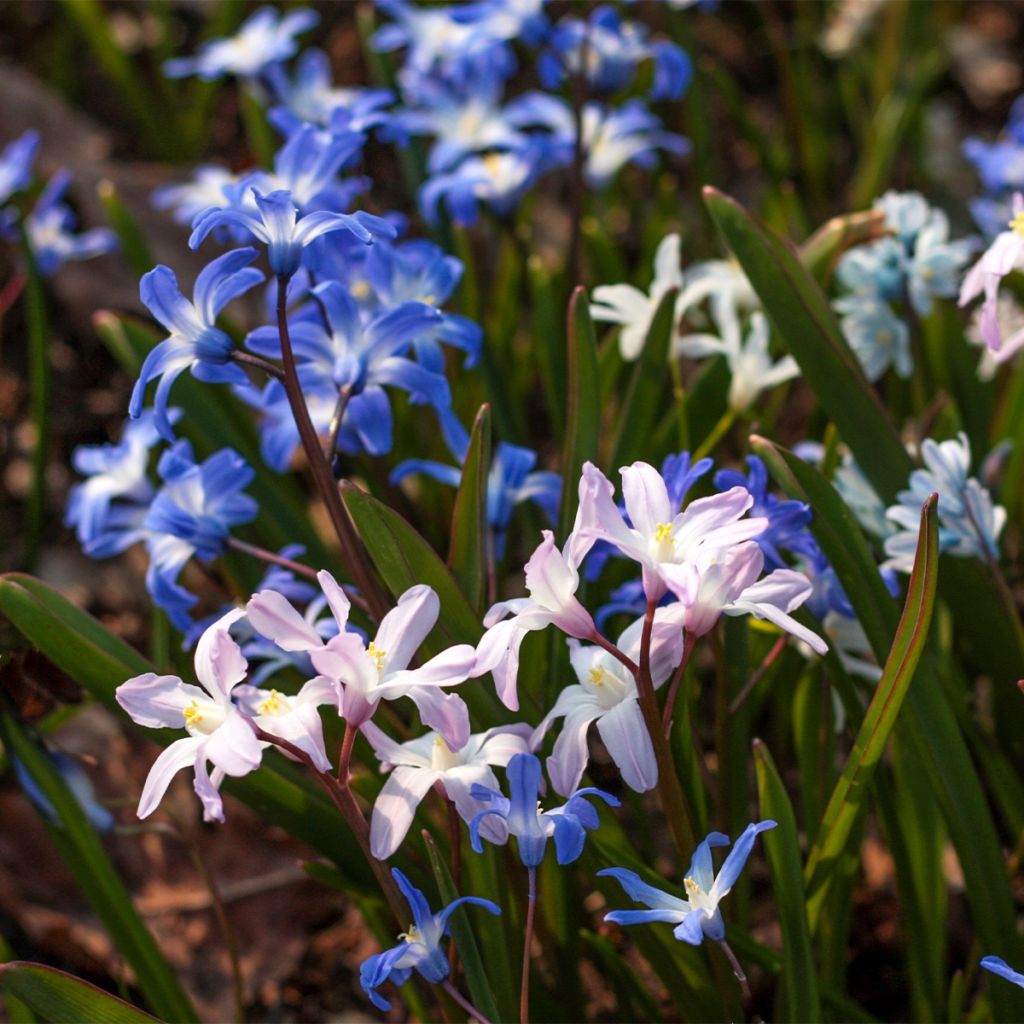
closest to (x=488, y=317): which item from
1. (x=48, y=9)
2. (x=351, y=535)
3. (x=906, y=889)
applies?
(x=351, y=535)

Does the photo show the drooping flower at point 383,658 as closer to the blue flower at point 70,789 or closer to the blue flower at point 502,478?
the blue flower at point 502,478

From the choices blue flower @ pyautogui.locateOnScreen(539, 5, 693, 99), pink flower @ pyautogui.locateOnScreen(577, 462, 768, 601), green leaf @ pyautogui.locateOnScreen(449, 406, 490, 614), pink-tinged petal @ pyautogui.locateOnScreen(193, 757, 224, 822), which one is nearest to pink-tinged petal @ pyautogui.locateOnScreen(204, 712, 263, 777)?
pink-tinged petal @ pyautogui.locateOnScreen(193, 757, 224, 822)

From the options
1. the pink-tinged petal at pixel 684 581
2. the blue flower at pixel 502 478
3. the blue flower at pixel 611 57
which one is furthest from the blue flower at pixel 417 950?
the blue flower at pixel 611 57

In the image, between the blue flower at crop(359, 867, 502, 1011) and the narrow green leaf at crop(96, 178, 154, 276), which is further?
the narrow green leaf at crop(96, 178, 154, 276)

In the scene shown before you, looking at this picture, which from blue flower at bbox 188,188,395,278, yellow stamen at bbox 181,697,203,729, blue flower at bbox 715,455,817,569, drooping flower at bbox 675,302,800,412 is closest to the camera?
yellow stamen at bbox 181,697,203,729

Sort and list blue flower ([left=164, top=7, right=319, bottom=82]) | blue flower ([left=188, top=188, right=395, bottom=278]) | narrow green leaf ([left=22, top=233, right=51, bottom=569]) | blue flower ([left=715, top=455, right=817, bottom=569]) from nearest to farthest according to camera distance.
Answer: blue flower ([left=188, top=188, right=395, bottom=278]) < blue flower ([left=715, top=455, right=817, bottom=569]) < narrow green leaf ([left=22, top=233, right=51, bottom=569]) < blue flower ([left=164, top=7, right=319, bottom=82])

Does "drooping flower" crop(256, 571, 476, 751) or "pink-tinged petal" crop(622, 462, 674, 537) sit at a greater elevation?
"pink-tinged petal" crop(622, 462, 674, 537)

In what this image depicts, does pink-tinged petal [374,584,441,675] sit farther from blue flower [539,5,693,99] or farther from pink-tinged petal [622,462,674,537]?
blue flower [539,5,693,99]
